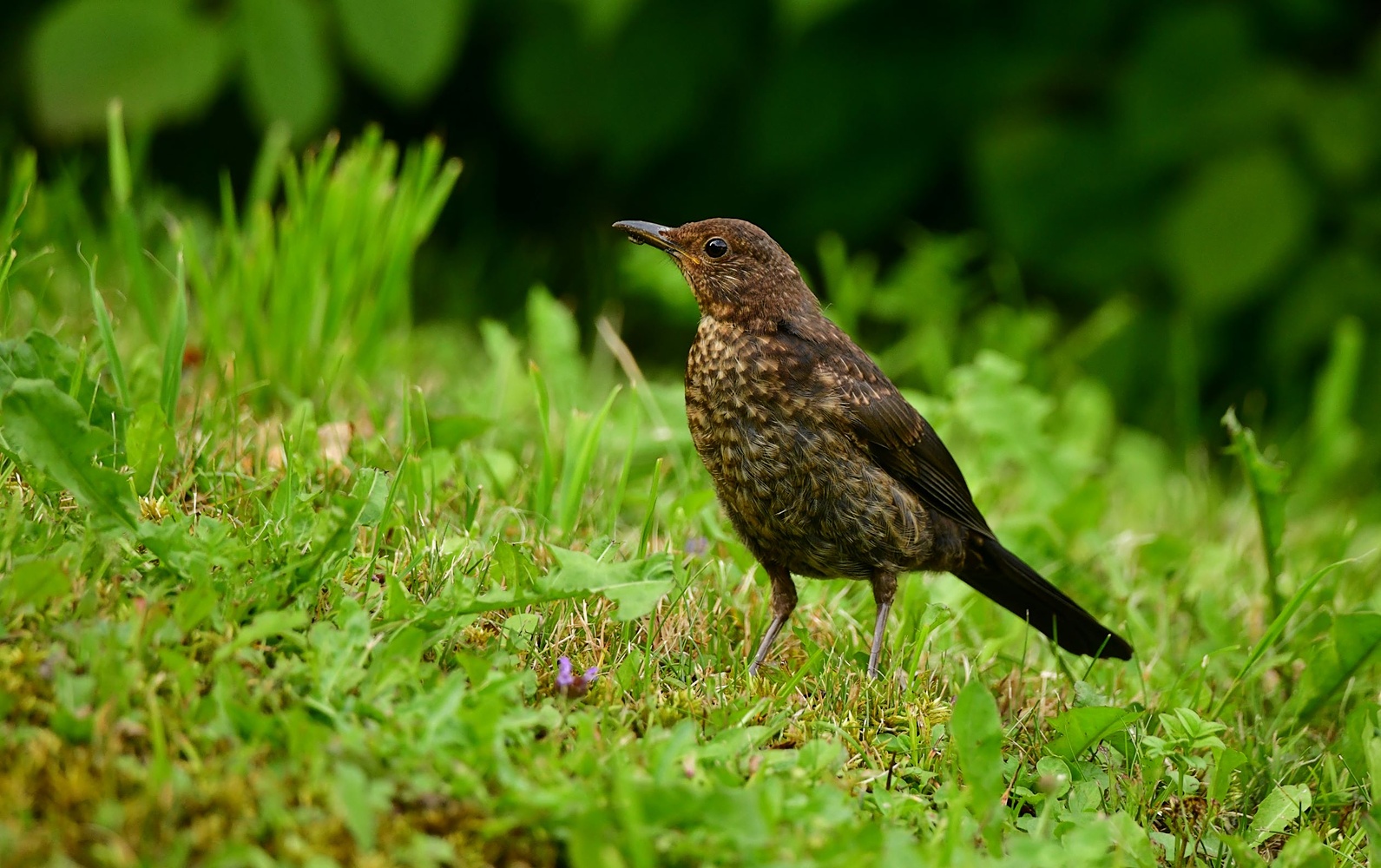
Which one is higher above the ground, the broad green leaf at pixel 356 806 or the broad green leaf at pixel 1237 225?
the broad green leaf at pixel 1237 225

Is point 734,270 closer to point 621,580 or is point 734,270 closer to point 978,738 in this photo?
point 621,580

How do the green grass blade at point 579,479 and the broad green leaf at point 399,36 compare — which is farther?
the broad green leaf at point 399,36

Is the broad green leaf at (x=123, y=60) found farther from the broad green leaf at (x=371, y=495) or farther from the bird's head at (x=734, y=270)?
the broad green leaf at (x=371, y=495)

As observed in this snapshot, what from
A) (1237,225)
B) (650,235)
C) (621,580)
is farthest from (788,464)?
(1237,225)

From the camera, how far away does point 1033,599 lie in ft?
11.7

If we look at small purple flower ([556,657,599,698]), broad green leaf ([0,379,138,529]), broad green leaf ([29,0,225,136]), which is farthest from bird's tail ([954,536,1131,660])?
broad green leaf ([29,0,225,136])

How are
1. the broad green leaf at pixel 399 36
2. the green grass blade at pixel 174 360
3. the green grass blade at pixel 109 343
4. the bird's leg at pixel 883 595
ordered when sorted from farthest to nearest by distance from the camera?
the broad green leaf at pixel 399 36 < the bird's leg at pixel 883 595 < the green grass blade at pixel 174 360 < the green grass blade at pixel 109 343

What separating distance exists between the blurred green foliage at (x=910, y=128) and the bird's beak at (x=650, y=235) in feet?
4.53

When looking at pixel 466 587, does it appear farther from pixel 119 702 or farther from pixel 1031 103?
pixel 1031 103

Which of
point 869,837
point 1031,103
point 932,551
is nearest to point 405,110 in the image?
point 1031,103

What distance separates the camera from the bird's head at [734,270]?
11.2ft

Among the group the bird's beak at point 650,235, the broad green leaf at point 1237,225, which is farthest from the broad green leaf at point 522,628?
the broad green leaf at point 1237,225

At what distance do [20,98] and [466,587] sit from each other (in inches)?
180

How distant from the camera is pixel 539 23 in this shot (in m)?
5.71
